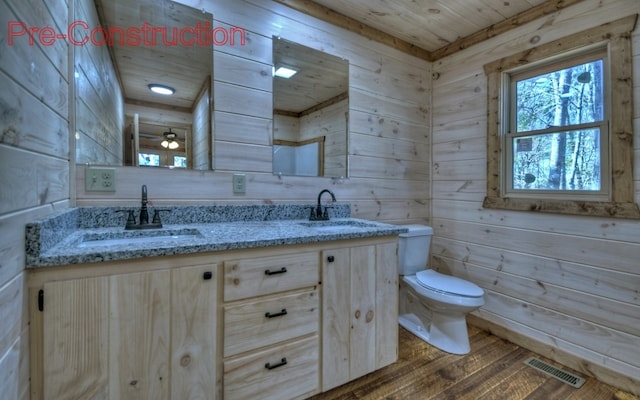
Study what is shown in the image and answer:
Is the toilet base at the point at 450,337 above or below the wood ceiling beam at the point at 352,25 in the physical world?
below

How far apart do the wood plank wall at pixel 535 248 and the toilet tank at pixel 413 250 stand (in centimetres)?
38

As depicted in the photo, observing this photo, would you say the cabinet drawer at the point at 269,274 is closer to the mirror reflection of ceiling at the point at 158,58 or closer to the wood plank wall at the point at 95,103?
the wood plank wall at the point at 95,103

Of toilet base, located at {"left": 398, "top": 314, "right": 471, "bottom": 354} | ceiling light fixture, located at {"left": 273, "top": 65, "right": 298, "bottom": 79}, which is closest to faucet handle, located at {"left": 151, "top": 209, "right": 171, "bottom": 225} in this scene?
ceiling light fixture, located at {"left": 273, "top": 65, "right": 298, "bottom": 79}

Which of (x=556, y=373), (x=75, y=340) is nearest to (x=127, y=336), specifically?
(x=75, y=340)

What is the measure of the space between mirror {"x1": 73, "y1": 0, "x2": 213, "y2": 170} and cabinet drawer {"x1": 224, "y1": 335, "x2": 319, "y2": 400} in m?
1.07

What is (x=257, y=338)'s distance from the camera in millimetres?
1255

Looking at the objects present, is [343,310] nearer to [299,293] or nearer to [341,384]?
[299,293]

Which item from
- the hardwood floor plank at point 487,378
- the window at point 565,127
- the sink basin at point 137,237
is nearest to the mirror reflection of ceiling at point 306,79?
the sink basin at point 137,237

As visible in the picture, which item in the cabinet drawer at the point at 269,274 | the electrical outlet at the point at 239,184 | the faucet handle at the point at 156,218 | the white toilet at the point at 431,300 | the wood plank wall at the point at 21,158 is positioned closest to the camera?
the wood plank wall at the point at 21,158

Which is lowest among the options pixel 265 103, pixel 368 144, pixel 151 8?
pixel 368 144

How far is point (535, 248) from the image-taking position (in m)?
2.02

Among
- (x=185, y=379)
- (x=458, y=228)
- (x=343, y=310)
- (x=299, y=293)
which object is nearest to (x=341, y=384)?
(x=343, y=310)

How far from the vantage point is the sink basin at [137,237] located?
1.24 m

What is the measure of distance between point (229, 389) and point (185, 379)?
0.64 feet
